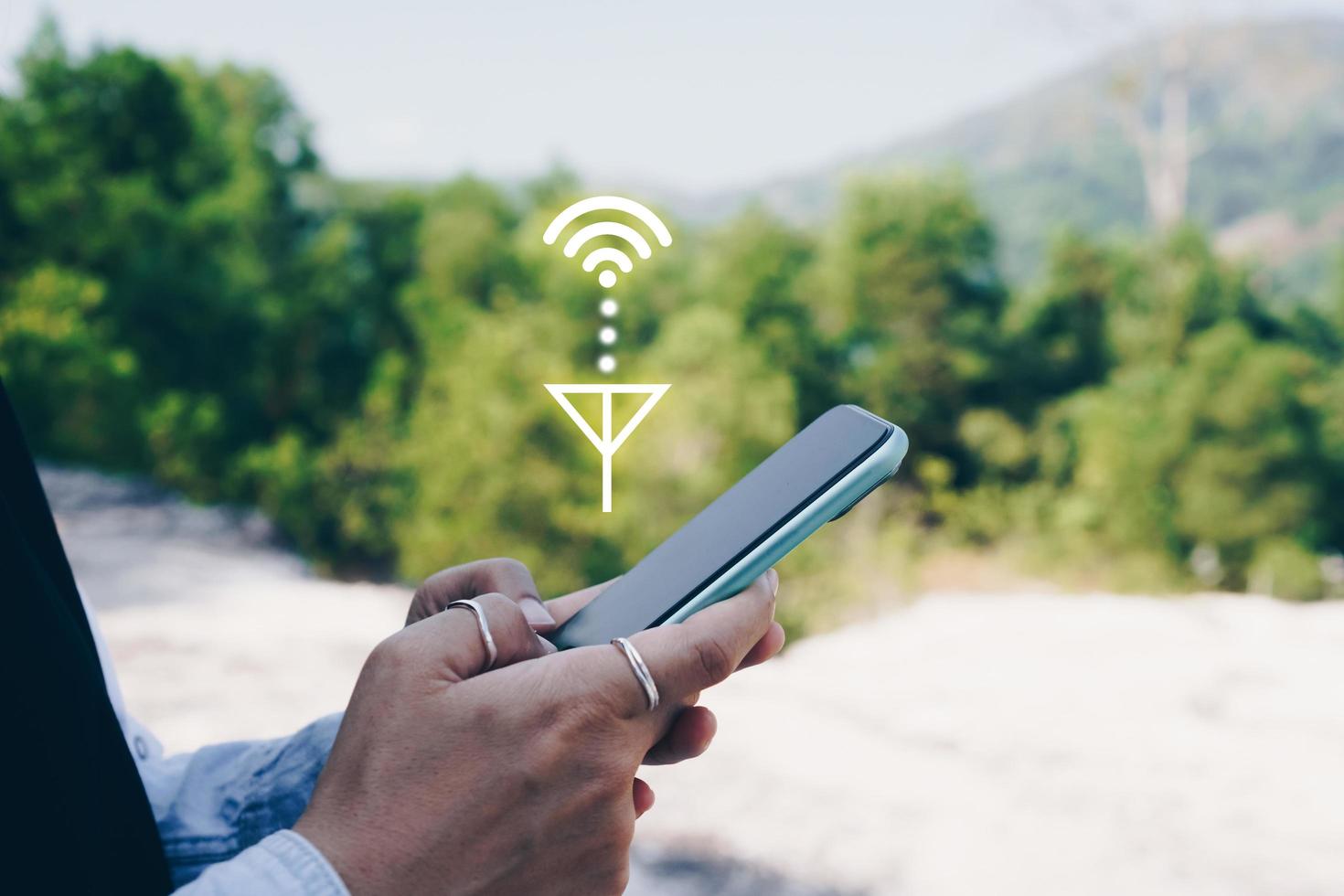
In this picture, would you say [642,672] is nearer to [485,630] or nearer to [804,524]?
[485,630]

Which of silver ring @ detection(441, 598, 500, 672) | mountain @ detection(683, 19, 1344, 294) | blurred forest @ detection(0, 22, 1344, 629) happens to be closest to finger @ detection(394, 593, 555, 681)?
silver ring @ detection(441, 598, 500, 672)

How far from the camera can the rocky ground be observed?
6.56 ft

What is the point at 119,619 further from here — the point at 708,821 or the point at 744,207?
the point at 744,207

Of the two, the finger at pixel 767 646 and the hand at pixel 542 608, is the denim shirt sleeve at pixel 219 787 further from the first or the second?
the finger at pixel 767 646

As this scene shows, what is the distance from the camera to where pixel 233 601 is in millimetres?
3951

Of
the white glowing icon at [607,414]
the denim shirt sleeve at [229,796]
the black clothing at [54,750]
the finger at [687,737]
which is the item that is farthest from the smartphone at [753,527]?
the white glowing icon at [607,414]

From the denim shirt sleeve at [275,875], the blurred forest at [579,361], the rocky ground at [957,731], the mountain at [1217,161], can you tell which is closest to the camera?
the denim shirt sleeve at [275,875]

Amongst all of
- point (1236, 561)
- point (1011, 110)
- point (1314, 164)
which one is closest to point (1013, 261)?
point (1236, 561)

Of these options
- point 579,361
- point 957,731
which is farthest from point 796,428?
point 957,731

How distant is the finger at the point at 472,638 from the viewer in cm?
65

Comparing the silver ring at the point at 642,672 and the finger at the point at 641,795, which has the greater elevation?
the silver ring at the point at 642,672

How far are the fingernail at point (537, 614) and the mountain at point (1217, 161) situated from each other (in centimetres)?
1688

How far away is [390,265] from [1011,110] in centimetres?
3975

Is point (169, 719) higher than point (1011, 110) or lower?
lower
